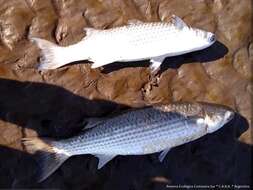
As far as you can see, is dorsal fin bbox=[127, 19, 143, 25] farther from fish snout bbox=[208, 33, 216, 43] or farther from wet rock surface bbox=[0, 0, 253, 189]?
fish snout bbox=[208, 33, 216, 43]

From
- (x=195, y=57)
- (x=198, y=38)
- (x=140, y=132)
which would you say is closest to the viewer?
(x=140, y=132)

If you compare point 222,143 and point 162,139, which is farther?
point 222,143

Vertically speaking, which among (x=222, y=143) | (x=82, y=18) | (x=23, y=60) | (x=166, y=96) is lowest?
(x=222, y=143)

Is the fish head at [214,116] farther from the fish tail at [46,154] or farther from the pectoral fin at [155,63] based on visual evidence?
the fish tail at [46,154]

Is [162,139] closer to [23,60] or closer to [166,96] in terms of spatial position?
[166,96]

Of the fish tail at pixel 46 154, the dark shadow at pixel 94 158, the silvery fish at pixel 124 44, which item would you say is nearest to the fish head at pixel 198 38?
the silvery fish at pixel 124 44

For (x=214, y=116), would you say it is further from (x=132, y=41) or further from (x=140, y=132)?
A: (x=132, y=41)

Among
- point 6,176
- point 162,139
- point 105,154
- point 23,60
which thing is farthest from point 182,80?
point 6,176

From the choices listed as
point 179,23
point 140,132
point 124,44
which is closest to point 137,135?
point 140,132
